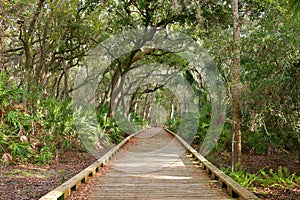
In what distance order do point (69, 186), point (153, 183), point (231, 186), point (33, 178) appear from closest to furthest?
point (69, 186) → point (231, 186) → point (153, 183) → point (33, 178)

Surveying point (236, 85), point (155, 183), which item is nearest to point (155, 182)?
point (155, 183)

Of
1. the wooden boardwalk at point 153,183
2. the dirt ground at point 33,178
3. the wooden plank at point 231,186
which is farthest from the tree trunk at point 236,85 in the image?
the dirt ground at point 33,178

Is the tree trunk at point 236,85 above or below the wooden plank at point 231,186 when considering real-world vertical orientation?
above

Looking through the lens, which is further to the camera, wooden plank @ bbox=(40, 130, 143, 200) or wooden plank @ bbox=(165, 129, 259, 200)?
wooden plank @ bbox=(165, 129, 259, 200)

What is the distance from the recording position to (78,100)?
26.6m

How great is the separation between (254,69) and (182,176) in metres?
3.37

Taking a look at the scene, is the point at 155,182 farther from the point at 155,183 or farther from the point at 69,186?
the point at 69,186

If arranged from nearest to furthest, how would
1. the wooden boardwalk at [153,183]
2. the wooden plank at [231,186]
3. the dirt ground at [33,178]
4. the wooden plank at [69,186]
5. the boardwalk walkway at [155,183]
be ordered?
the wooden plank at [69,186], the wooden plank at [231,186], the wooden boardwalk at [153,183], the boardwalk walkway at [155,183], the dirt ground at [33,178]

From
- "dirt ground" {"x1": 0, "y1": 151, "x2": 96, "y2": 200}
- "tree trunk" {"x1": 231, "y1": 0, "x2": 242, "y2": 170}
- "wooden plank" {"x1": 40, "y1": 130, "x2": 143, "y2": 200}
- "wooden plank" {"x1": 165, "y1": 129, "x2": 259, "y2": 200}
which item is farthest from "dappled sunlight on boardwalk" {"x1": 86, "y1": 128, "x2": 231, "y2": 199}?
"tree trunk" {"x1": 231, "y1": 0, "x2": 242, "y2": 170}

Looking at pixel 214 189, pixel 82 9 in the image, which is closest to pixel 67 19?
pixel 82 9

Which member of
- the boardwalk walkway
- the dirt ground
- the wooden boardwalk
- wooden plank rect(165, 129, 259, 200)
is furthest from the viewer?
the dirt ground

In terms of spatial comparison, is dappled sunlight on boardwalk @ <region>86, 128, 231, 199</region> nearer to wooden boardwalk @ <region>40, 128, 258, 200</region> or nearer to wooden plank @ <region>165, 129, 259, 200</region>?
wooden boardwalk @ <region>40, 128, 258, 200</region>

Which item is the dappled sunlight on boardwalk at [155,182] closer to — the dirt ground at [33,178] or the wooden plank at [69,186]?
the wooden plank at [69,186]

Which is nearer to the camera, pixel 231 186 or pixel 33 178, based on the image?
pixel 231 186
